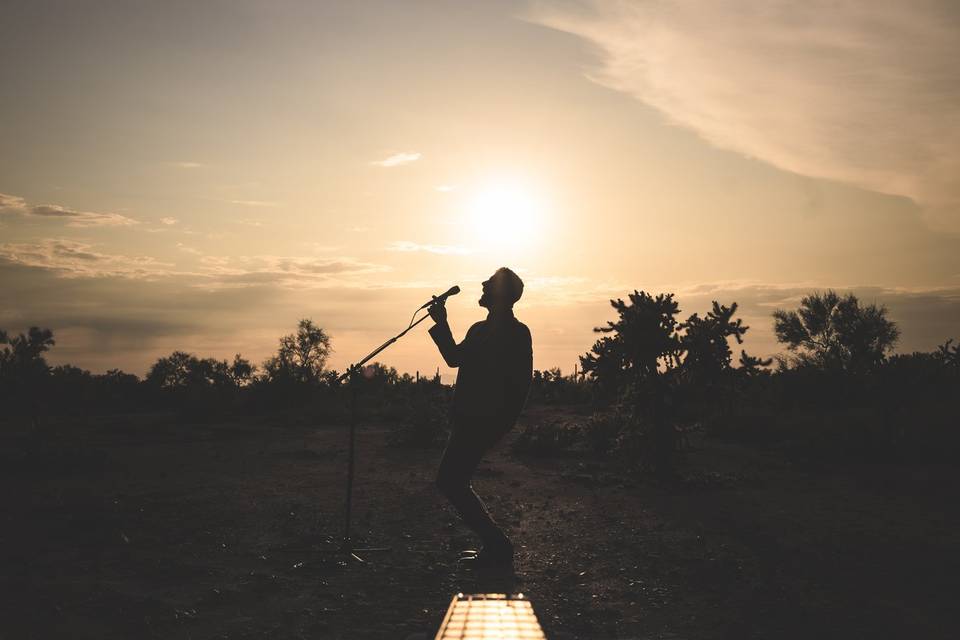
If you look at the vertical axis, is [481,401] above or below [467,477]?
above

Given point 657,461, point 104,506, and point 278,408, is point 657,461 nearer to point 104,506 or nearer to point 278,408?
point 104,506

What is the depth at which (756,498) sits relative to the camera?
891 centimetres

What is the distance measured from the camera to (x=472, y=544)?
6.54 metres

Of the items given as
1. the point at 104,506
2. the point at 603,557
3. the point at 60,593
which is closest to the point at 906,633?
the point at 603,557

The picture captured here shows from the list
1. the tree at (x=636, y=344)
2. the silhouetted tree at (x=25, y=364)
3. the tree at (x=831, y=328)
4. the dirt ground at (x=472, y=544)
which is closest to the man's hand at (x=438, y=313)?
the dirt ground at (x=472, y=544)

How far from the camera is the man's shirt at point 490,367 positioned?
18.5ft

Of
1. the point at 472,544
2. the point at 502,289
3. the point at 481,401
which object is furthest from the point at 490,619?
the point at 502,289

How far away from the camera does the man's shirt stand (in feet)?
18.5

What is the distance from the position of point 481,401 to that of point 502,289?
3.53 ft

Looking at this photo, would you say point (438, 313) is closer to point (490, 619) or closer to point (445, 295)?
point (445, 295)

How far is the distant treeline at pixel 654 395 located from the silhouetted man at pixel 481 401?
3.54 feet

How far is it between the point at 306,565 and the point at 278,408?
89.2ft

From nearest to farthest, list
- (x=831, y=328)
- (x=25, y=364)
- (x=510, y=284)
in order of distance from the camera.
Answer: (x=510, y=284)
(x=25, y=364)
(x=831, y=328)

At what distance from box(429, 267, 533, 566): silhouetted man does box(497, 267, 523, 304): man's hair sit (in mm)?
216
